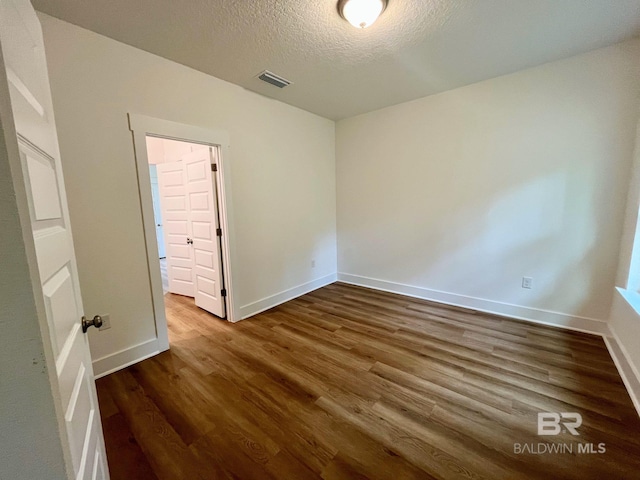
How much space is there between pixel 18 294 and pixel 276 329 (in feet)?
8.41

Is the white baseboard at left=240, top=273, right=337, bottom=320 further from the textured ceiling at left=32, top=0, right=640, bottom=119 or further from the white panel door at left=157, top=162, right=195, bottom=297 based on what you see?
the textured ceiling at left=32, top=0, right=640, bottom=119

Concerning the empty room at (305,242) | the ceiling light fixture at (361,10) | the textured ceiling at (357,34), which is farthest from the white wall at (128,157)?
the ceiling light fixture at (361,10)

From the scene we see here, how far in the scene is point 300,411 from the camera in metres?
1.70

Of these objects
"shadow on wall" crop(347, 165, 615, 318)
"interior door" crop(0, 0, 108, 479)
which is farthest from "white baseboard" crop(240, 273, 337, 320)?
"interior door" crop(0, 0, 108, 479)

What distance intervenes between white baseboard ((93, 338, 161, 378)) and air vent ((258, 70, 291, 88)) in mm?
2737

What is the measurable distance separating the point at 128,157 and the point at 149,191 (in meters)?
0.30

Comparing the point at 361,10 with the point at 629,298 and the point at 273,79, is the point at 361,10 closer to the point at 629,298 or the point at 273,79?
the point at 273,79

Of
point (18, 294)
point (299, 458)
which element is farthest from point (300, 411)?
point (18, 294)

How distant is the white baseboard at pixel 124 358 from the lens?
6.79 ft

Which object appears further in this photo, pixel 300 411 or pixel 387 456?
pixel 300 411

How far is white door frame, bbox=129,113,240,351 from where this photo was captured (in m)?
2.19

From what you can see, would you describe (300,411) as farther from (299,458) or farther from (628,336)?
(628,336)

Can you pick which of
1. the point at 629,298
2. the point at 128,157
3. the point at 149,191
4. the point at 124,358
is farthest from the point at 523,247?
the point at 124,358

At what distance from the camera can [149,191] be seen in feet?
7.43
